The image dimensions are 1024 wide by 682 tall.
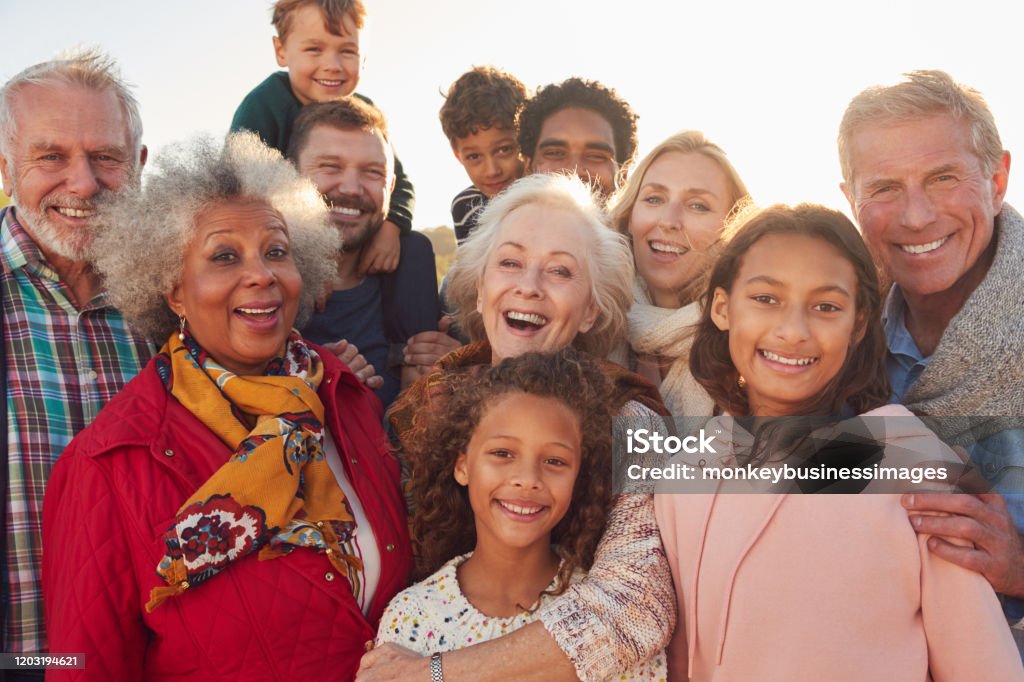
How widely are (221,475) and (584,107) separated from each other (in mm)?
3178

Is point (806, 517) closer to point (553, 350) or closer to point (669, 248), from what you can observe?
point (553, 350)

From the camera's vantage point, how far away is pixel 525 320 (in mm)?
3412

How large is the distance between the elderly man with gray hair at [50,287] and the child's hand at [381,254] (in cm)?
124

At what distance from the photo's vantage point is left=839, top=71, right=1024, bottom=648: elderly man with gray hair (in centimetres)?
313

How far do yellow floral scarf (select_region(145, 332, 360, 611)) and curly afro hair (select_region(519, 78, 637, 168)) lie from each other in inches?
96.3

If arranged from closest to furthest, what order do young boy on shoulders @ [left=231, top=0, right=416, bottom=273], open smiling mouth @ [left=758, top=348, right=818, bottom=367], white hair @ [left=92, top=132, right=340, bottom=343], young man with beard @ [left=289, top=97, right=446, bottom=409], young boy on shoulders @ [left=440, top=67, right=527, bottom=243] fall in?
1. open smiling mouth @ [left=758, top=348, right=818, bottom=367]
2. white hair @ [left=92, top=132, right=340, bottom=343]
3. young man with beard @ [left=289, top=97, right=446, bottom=409]
4. young boy on shoulders @ [left=231, top=0, right=416, bottom=273]
5. young boy on shoulders @ [left=440, top=67, right=527, bottom=243]

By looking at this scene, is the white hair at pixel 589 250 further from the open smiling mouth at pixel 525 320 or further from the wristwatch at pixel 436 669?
the wristwatch at pixel 436 669

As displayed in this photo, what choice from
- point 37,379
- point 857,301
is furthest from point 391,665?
point 857,301

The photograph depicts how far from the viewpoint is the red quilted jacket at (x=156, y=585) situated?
263cm

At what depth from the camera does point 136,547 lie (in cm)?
269

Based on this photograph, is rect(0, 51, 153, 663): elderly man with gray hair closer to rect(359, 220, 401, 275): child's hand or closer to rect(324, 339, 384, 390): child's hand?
rect(324, 339, 384, 390): child's hand

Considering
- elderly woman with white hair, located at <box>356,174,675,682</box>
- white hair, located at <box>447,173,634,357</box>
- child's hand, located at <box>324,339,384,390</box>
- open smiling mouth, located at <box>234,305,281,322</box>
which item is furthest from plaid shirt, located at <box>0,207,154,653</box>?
white hair, located at <box>447,173,634,357</box>

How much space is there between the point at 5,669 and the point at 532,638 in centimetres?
195

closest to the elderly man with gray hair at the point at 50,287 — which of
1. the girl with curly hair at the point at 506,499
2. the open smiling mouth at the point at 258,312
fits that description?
the open smiling mouth at the point at 258,312
